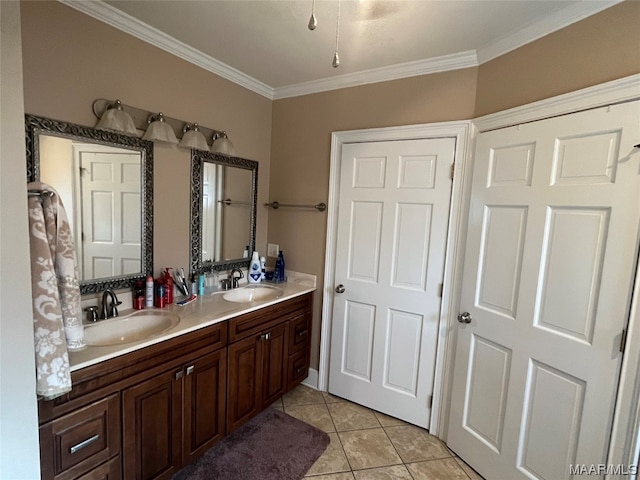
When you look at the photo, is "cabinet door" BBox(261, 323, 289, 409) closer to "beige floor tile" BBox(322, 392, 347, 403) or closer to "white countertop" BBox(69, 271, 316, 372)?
"white countertop" BBox(69, 271, 316, 372)

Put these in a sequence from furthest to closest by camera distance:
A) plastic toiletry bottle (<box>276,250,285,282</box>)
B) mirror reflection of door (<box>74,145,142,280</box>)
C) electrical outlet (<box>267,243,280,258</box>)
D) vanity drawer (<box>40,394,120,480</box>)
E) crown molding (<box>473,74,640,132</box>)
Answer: electrical outlet (<box>267,243,280,258</box>) < plastic toiletry bottle (<box>276,250,285,282</box>) < mirror reflection of door (<box>74,145,142,280</box>) < crown molding (<box>473,74,640,132</box>) < vanity drawer (<box>40,394,120,480</box>)

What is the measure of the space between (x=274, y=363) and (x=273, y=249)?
38.2 inches

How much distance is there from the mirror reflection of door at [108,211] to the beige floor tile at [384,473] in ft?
5.83

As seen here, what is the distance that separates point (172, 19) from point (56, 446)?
2.02 m

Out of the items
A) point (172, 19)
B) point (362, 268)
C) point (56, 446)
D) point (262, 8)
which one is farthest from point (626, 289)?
point (172, 19)

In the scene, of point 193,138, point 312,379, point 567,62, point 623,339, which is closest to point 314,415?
point 312,379

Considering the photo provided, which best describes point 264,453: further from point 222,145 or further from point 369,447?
point 222,145

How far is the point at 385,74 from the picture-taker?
7.21 ft

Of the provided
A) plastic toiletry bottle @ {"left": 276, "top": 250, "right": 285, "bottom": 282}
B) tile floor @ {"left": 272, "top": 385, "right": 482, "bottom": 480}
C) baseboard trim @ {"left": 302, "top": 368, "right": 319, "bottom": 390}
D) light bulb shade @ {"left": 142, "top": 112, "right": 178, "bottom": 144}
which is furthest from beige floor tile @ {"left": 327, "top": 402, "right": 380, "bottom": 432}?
light bulb shade @ {"left": 142, "top": 112, "right": 178, "bottom": 144}

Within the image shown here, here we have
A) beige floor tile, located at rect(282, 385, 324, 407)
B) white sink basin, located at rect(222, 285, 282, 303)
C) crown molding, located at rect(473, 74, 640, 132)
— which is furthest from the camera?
beige floor tile, located at rect(282, 385, 324, 407)

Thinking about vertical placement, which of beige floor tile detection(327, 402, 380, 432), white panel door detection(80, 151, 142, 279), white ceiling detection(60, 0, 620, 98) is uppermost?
white ceiling detection(60, 0, 620, 98)

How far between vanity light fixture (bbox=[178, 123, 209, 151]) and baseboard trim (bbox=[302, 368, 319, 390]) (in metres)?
1.95

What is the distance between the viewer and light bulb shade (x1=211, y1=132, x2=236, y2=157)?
2.20 metres

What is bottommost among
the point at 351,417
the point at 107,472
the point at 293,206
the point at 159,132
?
the point at 351,417
